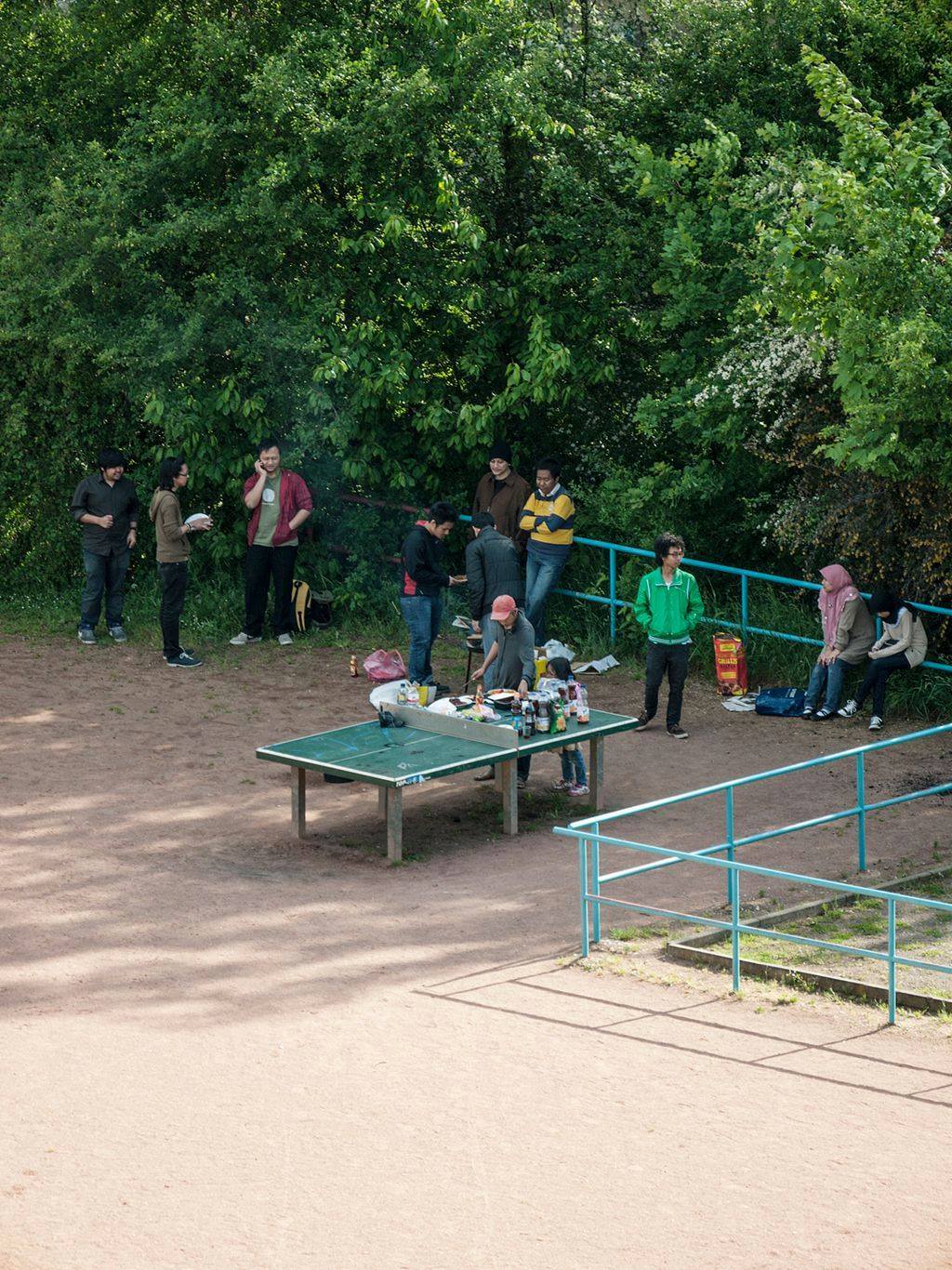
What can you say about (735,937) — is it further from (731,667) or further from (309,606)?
(309,606)

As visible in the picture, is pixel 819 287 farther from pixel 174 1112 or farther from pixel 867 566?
pixel 174 1112

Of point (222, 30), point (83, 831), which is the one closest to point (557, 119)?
point (222, 30)

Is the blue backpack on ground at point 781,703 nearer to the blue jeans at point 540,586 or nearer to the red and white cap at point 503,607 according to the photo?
the blue jeans at point 540,586

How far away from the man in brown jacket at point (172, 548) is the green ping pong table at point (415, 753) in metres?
4.25

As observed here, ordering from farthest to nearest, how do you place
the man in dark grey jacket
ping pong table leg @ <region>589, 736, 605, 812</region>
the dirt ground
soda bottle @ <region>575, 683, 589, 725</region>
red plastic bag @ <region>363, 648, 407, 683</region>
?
red plastic bag @ <region>363, 648, 407, 683</region>
the man in dark grey jacket
ping pong table leg @ <region>589, 736, 605, 812</region>
soda bottle @ <region>575, 683, 589, 725</region>
the dirt ground

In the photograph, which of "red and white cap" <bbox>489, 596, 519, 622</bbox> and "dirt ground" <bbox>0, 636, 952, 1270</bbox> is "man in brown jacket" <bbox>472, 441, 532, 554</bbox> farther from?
"red and white cap" <bbox>489, 596, 519, 622</bbox>

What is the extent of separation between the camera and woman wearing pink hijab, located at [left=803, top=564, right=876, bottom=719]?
15.1 meters

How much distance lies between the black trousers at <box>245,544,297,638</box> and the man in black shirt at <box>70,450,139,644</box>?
1228 mm

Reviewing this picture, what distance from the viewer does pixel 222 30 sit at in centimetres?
1766

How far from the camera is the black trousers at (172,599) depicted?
54.3ft

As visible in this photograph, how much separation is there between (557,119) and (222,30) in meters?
3.50

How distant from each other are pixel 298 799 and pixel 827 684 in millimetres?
5239

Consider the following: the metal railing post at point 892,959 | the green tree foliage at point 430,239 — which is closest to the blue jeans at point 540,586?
the green tree foliage at point 430,239

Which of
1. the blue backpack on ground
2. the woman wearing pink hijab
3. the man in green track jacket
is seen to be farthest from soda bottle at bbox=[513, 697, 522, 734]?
the woman wearing pink hijab
